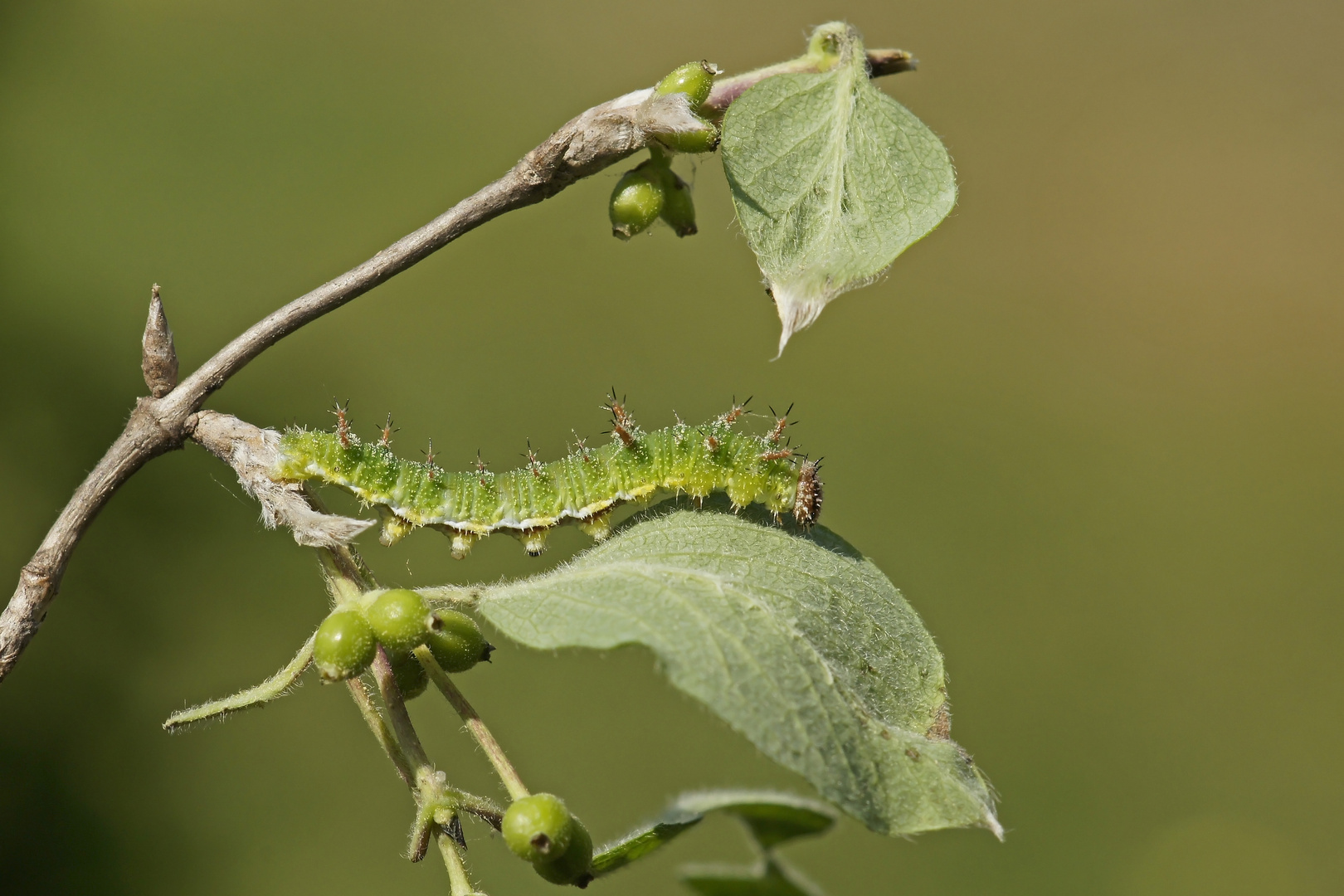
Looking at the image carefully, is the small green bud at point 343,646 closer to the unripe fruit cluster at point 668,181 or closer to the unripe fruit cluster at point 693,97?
the unripe fruit cluster at point 668,181

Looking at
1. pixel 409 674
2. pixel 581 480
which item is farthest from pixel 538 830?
pixel 581 480

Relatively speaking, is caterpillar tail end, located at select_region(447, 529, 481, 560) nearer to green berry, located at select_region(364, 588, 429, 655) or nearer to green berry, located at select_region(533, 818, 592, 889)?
green berry, located at select_region(364, 588, 429, 655)

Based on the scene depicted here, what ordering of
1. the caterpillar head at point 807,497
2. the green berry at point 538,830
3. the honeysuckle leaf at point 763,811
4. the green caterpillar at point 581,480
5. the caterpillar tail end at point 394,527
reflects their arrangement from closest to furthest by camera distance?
the honeysuckle leaf at point 763,811 → the green berry at point 538,830 → the caterpillar head at point 807,497 → the green caterpillar at point 581,480 → the caterpillar tail end at point 394,527

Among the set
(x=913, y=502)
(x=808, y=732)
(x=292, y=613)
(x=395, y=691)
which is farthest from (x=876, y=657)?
(x=913, y=502)

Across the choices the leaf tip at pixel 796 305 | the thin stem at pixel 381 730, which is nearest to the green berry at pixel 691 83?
the leaf tip at pixel 796 305

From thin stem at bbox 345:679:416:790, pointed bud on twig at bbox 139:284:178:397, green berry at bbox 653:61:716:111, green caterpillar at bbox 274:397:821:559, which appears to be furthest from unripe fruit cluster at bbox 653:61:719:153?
thin stem at bbox 345:679:416:790

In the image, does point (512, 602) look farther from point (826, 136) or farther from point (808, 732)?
point (826, 136)
